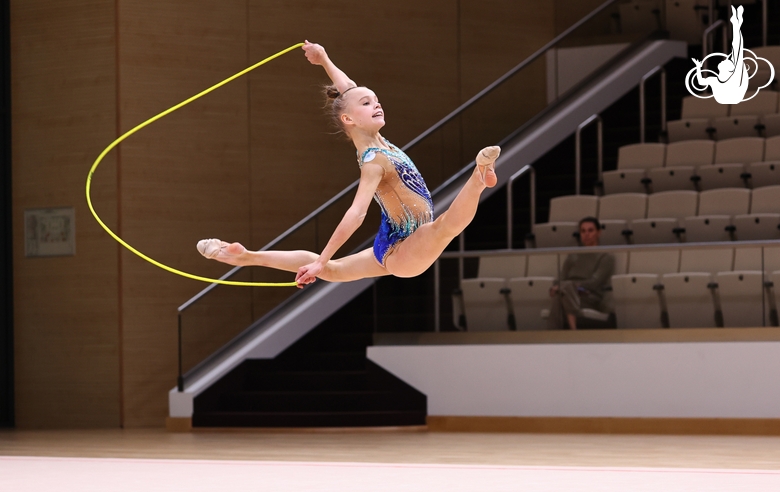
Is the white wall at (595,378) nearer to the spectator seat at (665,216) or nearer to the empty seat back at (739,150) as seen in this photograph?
the spectator seat at (665,216)

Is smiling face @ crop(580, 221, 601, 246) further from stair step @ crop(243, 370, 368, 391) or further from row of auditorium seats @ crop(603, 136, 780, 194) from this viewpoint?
stair step @ crop(243, 370, 368, 391)

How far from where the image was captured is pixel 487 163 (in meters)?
5.34

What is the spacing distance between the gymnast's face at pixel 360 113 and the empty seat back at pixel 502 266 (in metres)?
3.91

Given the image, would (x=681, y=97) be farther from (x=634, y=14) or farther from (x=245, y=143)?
(x=245, y=143)

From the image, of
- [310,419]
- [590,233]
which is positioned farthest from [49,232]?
[590,233]

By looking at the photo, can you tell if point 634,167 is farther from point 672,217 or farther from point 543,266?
point 543,266

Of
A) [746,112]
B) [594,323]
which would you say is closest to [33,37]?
[594,323]

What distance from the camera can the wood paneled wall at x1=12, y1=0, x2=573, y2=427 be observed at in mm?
10984

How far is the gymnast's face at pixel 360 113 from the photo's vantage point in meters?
5.84

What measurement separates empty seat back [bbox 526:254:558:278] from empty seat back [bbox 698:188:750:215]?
156 cm

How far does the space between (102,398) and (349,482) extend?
17.2ft

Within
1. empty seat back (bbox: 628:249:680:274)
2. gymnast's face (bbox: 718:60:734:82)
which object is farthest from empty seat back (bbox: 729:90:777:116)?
empty seat back (bbox: 628:249:680:274)

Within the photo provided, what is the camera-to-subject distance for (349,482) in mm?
6332

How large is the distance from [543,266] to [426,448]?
71.1 inches
